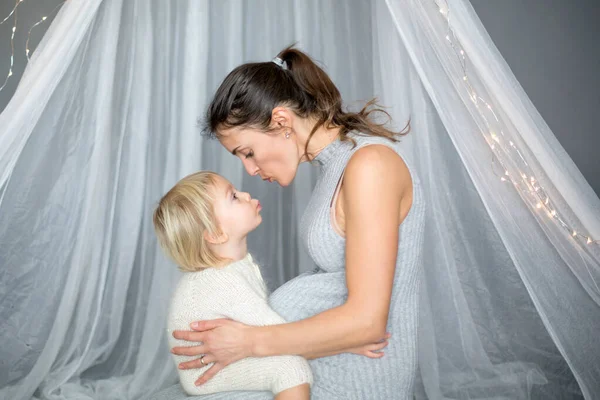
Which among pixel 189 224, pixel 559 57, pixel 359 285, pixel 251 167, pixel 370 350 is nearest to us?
pixel 359 285

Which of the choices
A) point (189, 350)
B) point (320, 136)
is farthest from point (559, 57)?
point (189, 350)

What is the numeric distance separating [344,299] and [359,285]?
193mm

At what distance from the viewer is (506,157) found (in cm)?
172

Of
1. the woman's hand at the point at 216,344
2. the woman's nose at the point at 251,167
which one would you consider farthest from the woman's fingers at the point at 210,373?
the woman's nose at the point at 251,167

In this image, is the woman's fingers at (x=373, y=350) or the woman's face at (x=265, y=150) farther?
the woman's face at (x=265, y=150)

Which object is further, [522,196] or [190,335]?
[522,196]

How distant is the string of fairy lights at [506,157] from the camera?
1.71m

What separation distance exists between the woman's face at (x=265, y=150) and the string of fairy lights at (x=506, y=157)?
501 mm

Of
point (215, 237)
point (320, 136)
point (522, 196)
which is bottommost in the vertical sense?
point (522, 196)

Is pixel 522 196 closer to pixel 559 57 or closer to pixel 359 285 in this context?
pixel 359 285

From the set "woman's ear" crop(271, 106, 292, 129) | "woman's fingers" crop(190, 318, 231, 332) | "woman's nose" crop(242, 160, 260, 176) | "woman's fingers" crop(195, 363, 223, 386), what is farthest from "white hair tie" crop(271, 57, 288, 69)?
"woman's fingers" crop(195, 363, 223, 386)

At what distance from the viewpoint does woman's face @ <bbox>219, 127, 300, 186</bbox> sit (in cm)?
175

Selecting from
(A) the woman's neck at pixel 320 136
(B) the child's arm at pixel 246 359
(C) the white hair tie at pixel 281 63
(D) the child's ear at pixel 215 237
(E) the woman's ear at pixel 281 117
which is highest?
(C) the white hair tie at pixel 281 63

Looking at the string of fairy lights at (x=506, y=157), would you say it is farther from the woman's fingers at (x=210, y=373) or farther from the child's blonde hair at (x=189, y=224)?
the woman's fingers at (x=210, y=373)
